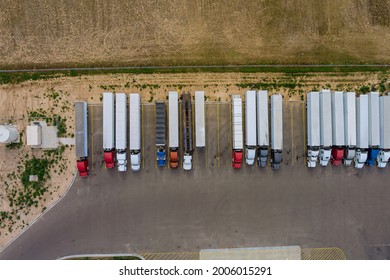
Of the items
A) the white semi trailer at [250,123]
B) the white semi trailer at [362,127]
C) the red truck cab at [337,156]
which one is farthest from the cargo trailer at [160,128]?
the white semi trailer at [362,127]

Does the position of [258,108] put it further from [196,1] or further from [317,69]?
[196,1]

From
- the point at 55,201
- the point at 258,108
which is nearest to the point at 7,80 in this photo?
the point at 55,201

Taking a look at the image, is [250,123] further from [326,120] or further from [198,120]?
[326,120]

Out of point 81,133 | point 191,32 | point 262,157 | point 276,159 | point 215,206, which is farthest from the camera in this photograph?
point 191,32

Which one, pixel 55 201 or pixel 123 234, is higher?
pixel 55 201

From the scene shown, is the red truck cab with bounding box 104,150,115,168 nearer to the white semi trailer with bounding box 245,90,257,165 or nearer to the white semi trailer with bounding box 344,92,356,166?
the white semi trailer with bounding box 245,90,257,165

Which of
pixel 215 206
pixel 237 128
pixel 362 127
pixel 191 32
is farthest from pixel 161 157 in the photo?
pixel 362 127
